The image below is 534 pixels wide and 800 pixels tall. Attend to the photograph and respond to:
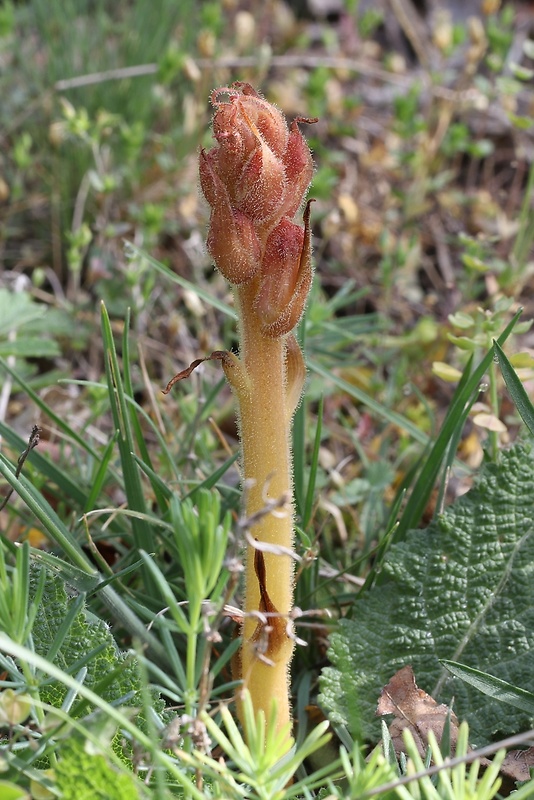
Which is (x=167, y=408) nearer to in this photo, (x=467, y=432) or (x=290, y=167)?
(x=467, y=432)

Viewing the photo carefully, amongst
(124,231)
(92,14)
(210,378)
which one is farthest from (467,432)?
(92,14)

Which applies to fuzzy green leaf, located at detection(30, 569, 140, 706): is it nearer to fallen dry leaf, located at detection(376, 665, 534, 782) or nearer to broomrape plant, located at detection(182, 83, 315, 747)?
broomrape plant, located at detection(182, 83, 315, 747)

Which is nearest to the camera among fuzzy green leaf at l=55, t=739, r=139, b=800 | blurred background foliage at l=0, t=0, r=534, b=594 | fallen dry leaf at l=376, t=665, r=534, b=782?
fuzzy green leaf at l=55, t=739, r=139, b=800

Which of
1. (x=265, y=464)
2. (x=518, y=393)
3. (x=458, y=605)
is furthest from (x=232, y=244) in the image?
(x=458, y=605)

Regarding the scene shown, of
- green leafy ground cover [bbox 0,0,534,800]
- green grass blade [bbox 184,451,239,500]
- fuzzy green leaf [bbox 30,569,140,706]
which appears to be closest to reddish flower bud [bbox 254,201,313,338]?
green leafy ground cover [bbox 0,0,534,800]

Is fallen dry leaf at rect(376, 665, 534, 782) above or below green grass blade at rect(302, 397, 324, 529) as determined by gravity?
below

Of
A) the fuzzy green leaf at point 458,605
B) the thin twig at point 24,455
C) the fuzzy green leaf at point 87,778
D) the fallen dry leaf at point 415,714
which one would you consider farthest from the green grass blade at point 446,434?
the fuzzy green leaf at point 87,778

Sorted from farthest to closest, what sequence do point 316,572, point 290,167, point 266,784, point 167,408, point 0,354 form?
point 167,408, point 0,354, point 316,572, point 290,167, point 266,784

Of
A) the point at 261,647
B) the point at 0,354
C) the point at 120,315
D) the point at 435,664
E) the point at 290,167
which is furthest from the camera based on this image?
the point at 120,315
